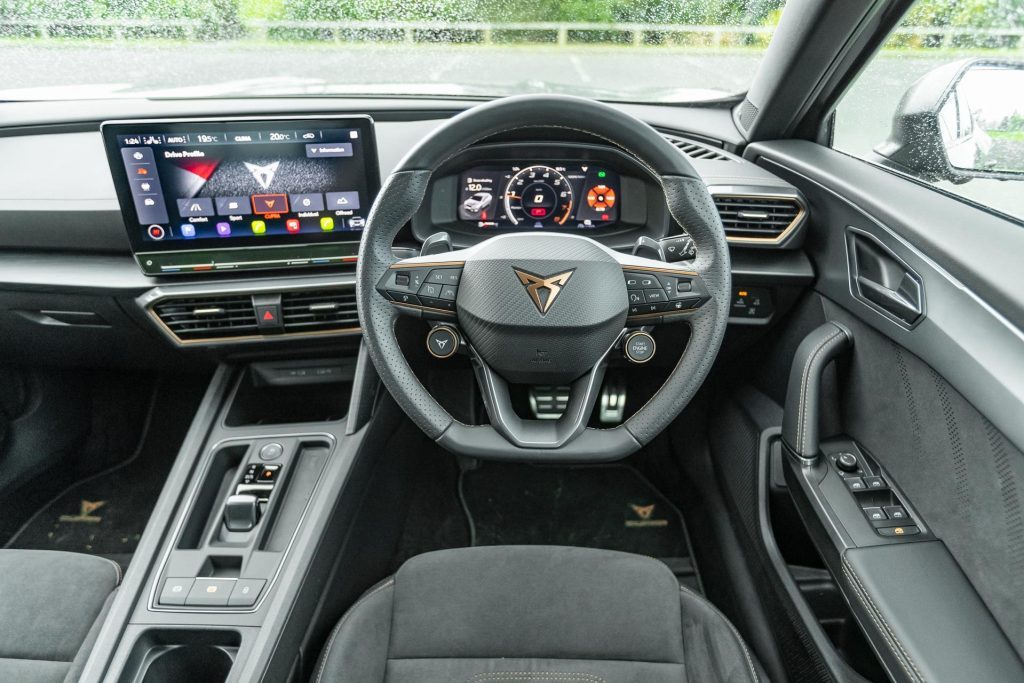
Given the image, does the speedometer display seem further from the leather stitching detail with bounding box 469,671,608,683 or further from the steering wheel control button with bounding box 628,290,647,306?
the leather stitching detail with bounding box 469,671,608,683

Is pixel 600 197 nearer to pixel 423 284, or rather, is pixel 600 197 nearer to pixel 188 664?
A: pixel 423 284

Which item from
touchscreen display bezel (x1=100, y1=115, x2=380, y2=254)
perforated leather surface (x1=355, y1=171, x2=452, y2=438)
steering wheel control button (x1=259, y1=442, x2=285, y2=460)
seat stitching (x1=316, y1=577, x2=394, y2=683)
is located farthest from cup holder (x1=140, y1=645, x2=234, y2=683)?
touchscreen display bezel (x1=100, y1=115, x2=380, y2=254)

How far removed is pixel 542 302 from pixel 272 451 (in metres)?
0.84

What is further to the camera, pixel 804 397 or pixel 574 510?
pixel 574 510

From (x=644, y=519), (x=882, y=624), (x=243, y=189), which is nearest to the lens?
(x=882, y=624)

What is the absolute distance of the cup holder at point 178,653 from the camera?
126cm

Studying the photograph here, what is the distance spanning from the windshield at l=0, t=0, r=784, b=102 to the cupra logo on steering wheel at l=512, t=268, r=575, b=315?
89 cm

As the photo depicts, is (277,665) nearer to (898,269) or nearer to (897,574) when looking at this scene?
(897,574)

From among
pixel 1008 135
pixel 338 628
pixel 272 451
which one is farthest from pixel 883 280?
pixel 272 451

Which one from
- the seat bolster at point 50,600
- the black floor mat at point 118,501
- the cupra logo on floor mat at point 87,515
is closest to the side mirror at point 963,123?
the seat bolster at point 50,600

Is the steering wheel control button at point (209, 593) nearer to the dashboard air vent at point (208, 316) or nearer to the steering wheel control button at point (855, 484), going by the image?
the dashboard air vent at point (208, 316)

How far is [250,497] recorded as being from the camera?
1499 millimetres

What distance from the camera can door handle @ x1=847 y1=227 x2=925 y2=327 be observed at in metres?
1.30

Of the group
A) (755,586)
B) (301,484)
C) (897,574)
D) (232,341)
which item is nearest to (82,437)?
(232,341)
